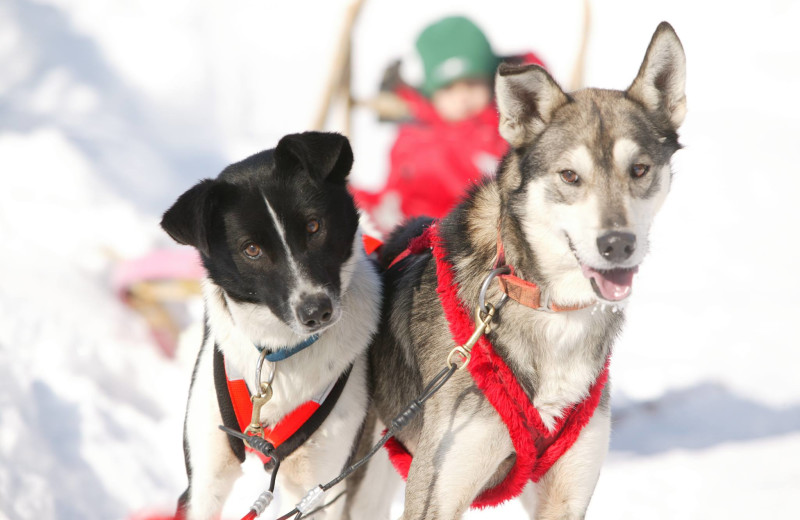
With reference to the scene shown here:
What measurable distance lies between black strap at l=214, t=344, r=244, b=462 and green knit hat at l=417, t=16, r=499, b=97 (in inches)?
121

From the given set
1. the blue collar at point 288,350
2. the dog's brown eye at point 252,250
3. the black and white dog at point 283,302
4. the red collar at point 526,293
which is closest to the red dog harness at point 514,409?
the red collar at point 526,293

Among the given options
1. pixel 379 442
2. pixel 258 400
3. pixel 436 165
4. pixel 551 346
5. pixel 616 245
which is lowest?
pixel 436 165

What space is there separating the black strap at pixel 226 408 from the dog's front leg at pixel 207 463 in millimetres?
25

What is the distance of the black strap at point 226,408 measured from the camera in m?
2.38

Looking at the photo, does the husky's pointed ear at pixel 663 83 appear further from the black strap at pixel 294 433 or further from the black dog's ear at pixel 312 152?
the black strap at pixel 294 433

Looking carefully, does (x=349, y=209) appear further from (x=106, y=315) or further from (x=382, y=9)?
(x=382, y=9)

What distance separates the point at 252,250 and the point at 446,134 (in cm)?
298

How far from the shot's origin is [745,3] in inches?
463

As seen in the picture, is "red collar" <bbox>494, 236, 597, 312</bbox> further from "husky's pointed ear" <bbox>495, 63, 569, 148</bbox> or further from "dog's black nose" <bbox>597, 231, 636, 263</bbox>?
"husky's pointed ear" <bbox>495, 63, 569, 148</bbox>

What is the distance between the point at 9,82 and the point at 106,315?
5.98m

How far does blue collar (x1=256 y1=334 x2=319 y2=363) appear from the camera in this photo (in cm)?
238

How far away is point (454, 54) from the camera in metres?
4.83

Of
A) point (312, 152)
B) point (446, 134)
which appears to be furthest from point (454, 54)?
point (312, 152)

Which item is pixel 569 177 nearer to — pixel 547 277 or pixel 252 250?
pixel 547 277
